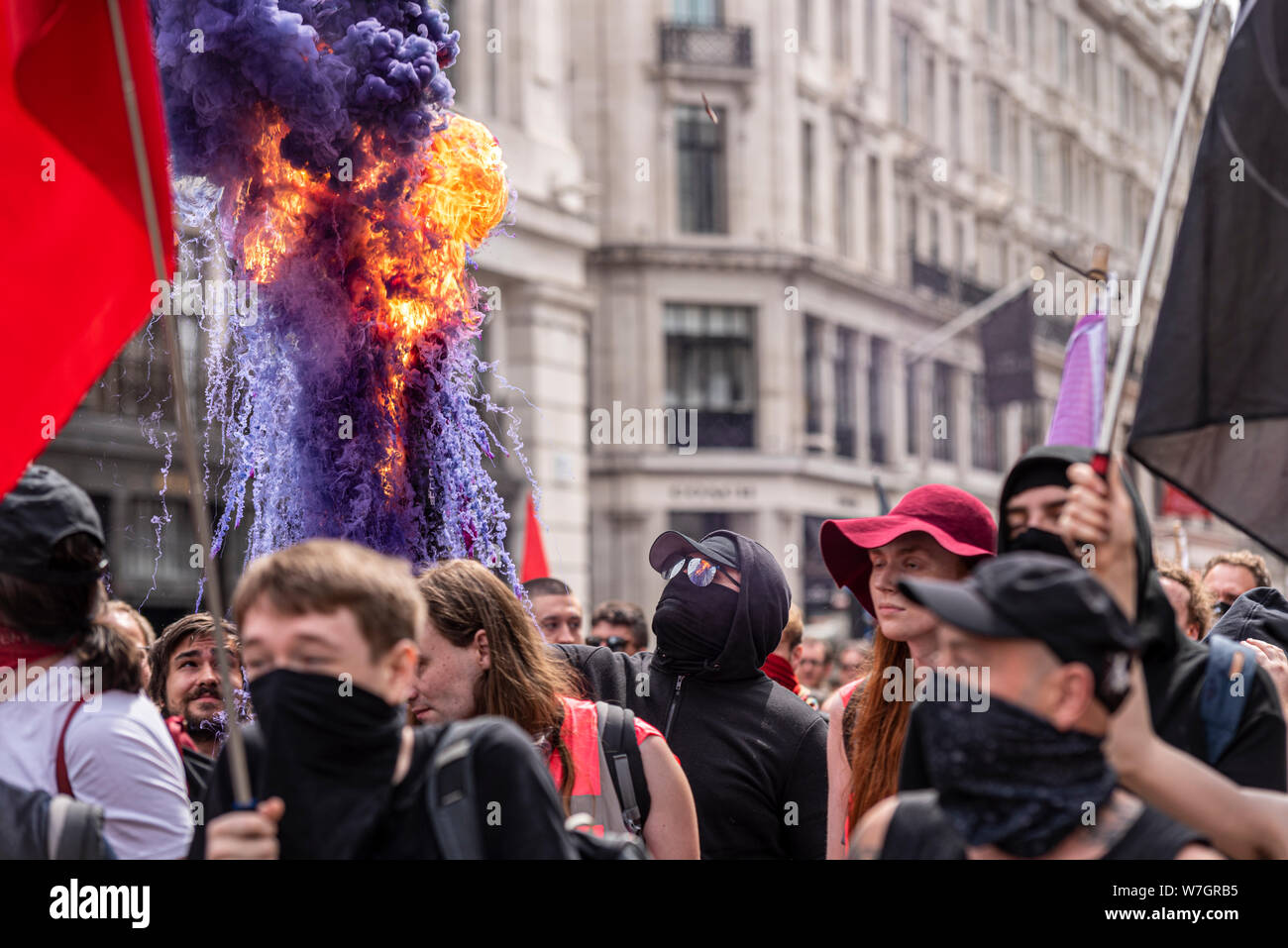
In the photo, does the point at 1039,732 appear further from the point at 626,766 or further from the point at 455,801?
the point at 626,766

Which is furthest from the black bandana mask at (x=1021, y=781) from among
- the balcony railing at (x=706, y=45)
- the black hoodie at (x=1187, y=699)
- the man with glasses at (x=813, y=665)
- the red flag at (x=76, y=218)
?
the balcony railing at (x=706, y=45)

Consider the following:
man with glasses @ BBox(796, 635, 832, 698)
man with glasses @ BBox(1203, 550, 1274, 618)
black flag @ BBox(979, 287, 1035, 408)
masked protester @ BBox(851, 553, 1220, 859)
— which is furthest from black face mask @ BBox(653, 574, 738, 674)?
black flag @ BBox(979, 287, 1035, 408)

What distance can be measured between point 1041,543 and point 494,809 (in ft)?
4.28

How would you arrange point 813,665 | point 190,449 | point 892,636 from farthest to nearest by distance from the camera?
1. point 813,665
2. point 892,636
3. point 190,449

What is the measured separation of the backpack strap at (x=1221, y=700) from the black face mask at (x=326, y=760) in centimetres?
155

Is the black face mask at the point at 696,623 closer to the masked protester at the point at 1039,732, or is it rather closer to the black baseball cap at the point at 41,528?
the black baseball cap at the point at 41,528

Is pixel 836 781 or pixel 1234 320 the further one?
pixel 836 781

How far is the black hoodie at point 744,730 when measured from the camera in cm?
466

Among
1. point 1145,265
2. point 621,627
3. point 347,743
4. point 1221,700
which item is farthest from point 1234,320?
point 621,627

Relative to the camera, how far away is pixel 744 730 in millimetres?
4789

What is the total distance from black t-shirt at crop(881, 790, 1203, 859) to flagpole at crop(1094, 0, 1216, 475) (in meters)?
0.77

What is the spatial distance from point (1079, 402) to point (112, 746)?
7.50ft

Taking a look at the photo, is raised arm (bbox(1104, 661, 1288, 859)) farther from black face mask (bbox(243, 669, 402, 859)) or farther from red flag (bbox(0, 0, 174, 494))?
red flag (bbox(0, 0, 174, 494))

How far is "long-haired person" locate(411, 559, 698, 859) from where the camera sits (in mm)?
3961
